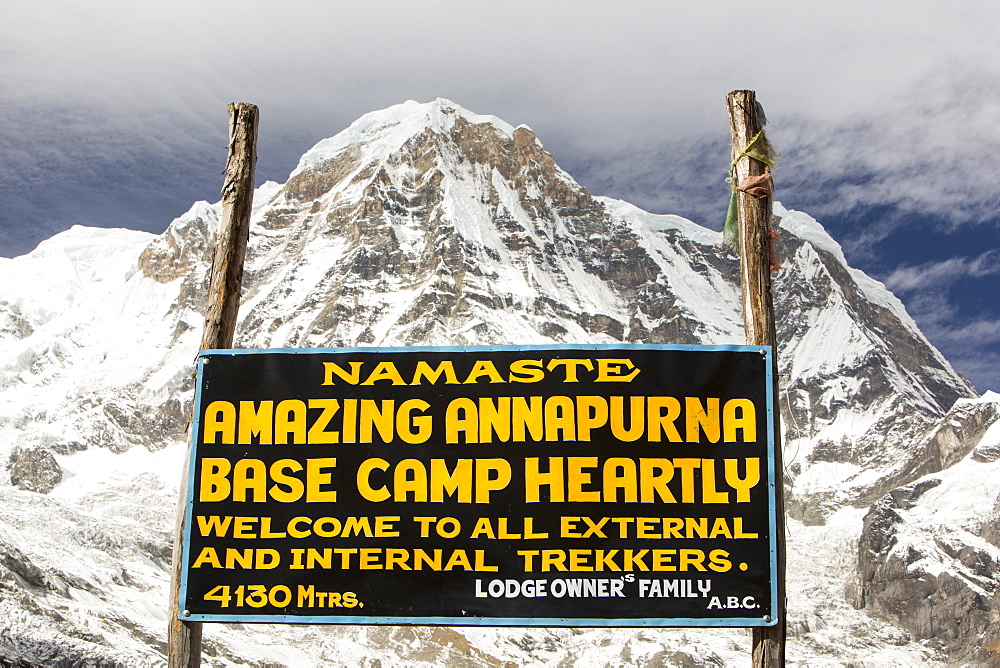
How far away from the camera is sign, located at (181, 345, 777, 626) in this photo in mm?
7973

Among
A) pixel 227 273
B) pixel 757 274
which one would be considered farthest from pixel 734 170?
pixel 227 273

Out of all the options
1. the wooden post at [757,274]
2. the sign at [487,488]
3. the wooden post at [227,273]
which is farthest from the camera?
the wooden post at [227,273]

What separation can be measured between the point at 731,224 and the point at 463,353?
276cm

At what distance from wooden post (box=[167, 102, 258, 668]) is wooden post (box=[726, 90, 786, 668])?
431cm

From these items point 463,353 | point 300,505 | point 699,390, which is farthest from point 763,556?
point 300,505

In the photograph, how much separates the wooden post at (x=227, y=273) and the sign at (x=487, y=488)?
0.18 m

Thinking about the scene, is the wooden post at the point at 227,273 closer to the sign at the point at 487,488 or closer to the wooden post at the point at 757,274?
the sign at the point at 487,488

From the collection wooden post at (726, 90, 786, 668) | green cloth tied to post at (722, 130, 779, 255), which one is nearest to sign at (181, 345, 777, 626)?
wooden post at (726, 90, 786, 668)

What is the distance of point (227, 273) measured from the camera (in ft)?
29.2

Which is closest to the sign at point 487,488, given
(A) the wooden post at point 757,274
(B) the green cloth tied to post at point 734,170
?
(A) the wooden post at point 757,274

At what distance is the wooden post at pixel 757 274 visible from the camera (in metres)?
7.83

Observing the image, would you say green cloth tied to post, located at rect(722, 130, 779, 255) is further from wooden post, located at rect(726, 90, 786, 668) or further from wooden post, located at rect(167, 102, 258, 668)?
wooden post, located at rect(167, 102, 258, 668)

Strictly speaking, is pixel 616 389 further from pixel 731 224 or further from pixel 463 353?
pixel 731 224

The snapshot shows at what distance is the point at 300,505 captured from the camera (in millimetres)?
8297
